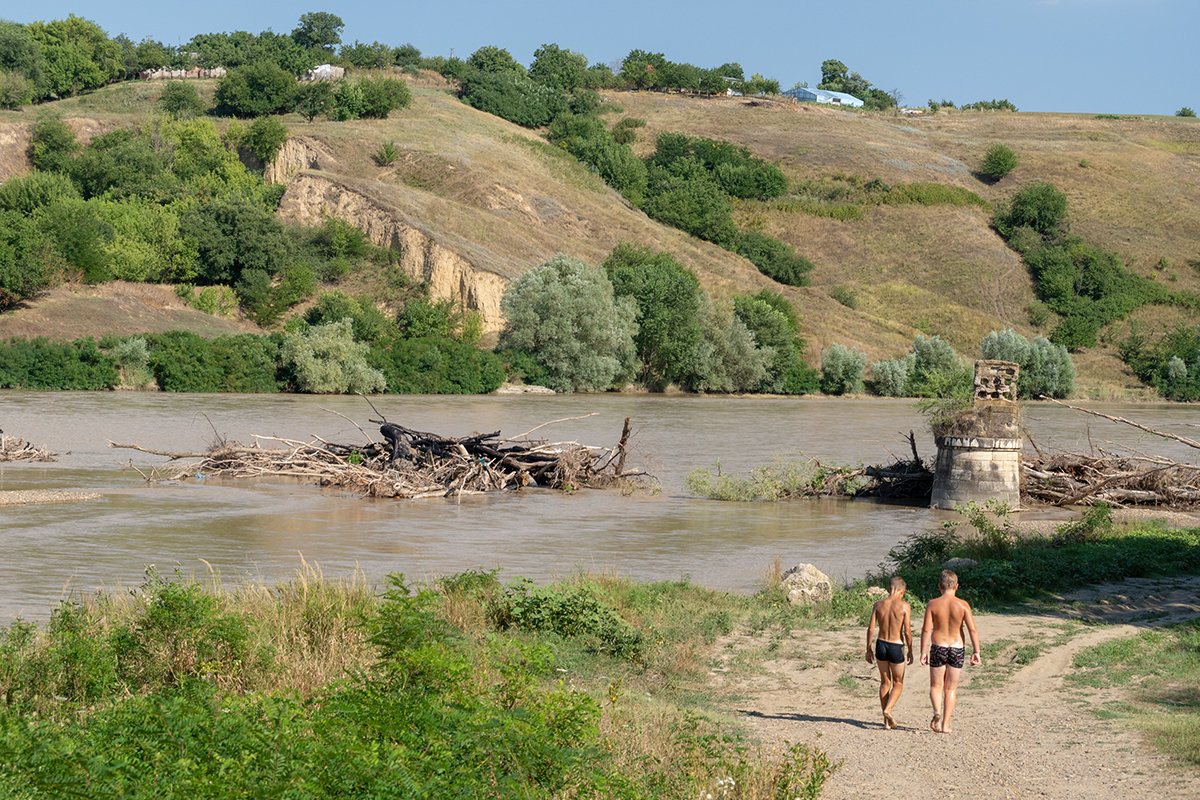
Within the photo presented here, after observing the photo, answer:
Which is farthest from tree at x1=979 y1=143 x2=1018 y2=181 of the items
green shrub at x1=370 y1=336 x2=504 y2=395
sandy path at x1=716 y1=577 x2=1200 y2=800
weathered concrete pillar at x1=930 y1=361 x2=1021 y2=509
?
sandy path at x1=716 y1=577 x2=1200 y2=800

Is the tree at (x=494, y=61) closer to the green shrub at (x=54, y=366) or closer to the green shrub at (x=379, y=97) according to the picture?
the green shrub at (x=379, y=97)

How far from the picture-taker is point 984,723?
8820 millimetres

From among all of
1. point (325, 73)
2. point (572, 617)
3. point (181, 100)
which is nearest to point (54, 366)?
point (572, 617)

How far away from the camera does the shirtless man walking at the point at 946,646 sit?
8664mm

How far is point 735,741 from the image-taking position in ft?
25.2

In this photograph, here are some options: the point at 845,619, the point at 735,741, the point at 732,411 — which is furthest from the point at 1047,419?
the point at 735,741

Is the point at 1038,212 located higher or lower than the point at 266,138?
higher

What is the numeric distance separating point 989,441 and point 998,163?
329 feet

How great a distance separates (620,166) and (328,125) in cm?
2631

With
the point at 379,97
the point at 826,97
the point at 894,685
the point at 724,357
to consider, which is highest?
the point at 826,97

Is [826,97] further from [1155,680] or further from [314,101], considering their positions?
[1155,680]

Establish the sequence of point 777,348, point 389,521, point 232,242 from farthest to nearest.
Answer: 1. point 777,348
2. point 232,242
3. point 389,521

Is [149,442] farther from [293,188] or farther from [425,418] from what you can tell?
[293,188]

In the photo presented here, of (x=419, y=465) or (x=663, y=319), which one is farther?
(x=663, y=319)
